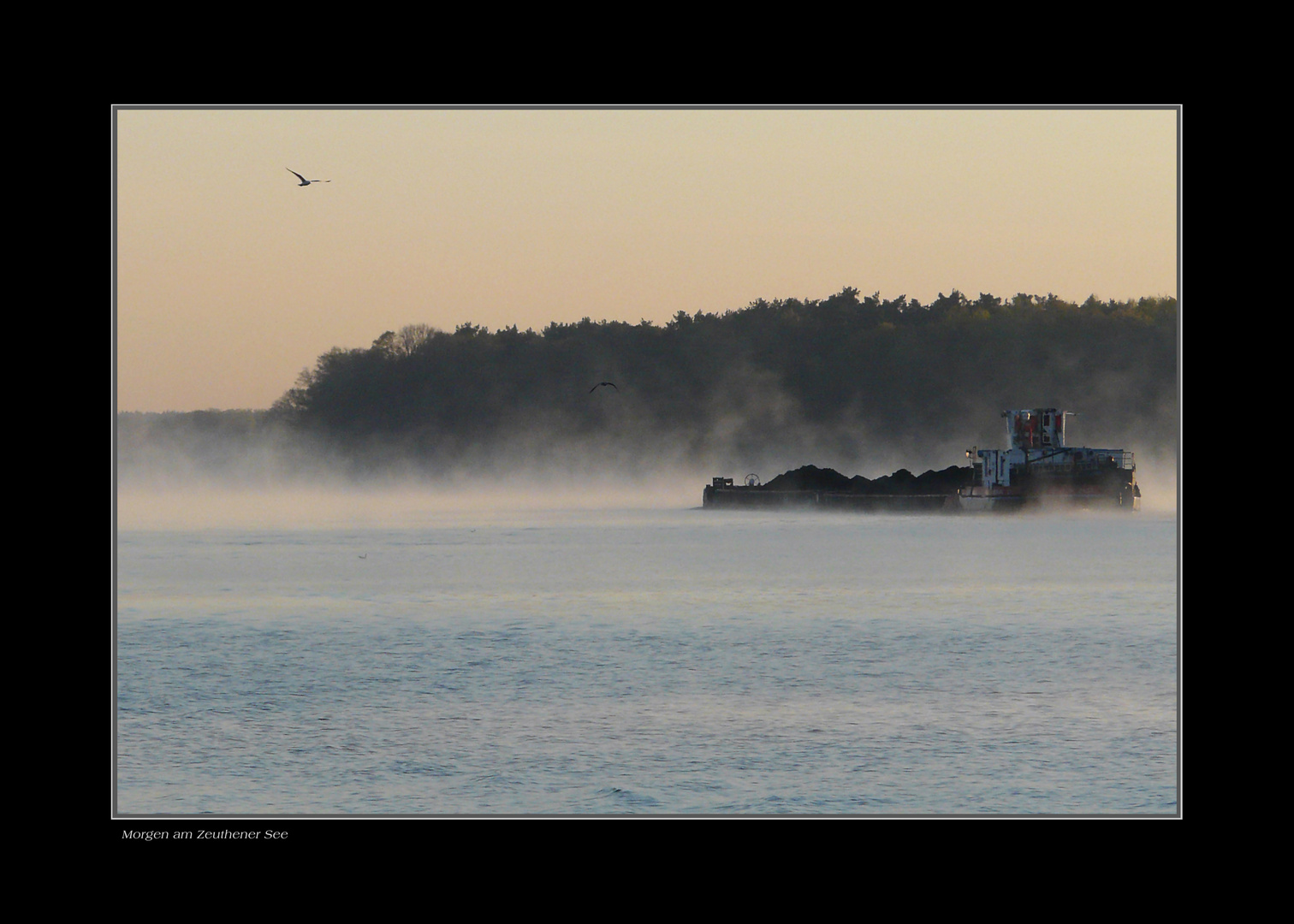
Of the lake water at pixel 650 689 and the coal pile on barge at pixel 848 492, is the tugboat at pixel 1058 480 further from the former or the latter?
the lake water at pixel 650 689

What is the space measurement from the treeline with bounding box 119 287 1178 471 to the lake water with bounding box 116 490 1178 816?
235 feet

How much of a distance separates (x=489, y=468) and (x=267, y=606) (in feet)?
317

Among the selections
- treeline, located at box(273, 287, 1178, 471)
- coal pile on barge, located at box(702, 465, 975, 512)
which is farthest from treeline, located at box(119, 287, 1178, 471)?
coal pile on barge, located at box(702, 465, 975, 512)

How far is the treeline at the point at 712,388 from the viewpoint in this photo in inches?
4567

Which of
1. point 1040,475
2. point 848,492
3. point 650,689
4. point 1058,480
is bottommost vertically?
point 650,689

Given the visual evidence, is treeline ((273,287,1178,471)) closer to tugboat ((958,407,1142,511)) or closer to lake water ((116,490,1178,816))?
tugboat ((958,407,1142,511))

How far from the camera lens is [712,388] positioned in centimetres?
12206

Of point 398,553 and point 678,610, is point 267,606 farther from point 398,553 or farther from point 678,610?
point 398,553

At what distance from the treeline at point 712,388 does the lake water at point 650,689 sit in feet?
235

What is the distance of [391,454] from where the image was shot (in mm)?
128000

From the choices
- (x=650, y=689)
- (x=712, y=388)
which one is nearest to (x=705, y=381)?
(x=712, y=388)

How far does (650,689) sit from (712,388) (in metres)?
101

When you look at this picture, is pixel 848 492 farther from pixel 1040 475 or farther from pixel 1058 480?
pixel 1058 480
